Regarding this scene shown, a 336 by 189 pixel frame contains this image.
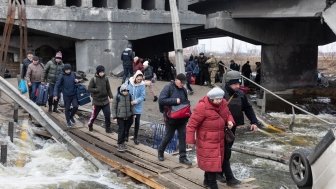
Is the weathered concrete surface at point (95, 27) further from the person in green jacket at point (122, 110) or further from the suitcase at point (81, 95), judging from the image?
the person in green jacket at point (122, 110)

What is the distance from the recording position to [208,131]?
6270 millimetres

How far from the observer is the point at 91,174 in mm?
8359

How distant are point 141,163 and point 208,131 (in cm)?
233

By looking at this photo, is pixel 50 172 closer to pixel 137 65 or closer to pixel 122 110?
pixel 122 110

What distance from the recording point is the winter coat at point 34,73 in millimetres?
12234

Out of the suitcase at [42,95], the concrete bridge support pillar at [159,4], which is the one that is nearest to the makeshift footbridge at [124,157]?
the suitcase at [42,95]

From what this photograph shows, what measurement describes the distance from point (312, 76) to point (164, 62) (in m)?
8.51

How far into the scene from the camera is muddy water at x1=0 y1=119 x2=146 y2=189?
7829 mm

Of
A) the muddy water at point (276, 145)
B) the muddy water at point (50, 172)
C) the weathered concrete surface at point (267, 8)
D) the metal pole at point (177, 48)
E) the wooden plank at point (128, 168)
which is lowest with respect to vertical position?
the muddy water at point (276, 145)

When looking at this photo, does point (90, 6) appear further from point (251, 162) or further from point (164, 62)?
point (251, 162)

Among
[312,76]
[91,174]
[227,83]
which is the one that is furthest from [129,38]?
[227,83]

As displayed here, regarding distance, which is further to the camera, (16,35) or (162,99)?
(16,35)

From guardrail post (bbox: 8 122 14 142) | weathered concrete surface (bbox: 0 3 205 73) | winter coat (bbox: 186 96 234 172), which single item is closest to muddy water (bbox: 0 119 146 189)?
guardrail post (bbox: 8 122 14 142)

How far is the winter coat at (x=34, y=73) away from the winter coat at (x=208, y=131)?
281 inches
